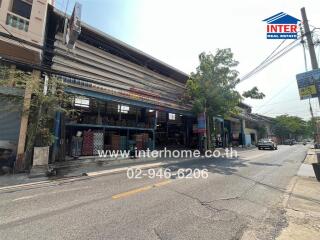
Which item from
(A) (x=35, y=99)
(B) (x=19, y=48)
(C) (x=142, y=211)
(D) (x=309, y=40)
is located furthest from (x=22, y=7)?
(D) (x=309, y=40)

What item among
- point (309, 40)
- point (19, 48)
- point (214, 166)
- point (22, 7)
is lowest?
point (214, 166)

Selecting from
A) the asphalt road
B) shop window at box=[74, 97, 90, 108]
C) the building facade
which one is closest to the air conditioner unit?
the building facade

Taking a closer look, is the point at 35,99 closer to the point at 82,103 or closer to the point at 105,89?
the point at 105,89

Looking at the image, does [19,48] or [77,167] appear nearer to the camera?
[77,167]

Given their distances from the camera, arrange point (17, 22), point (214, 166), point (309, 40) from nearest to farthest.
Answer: point (309, 40) < point (17, 22) < point (214, 166)

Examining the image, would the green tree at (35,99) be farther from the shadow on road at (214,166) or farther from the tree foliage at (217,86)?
the tree foliage at (217,86)

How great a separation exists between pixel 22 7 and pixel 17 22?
1.37 m

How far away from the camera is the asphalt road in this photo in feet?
12.5

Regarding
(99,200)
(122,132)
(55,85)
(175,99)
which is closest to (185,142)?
(175,99)

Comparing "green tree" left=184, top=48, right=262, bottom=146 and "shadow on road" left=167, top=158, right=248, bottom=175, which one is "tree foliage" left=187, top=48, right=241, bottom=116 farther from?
"shadow on road" left=167, top=158, right=248, bottom=175

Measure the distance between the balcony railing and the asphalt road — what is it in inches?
399

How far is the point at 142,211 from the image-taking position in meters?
4.89

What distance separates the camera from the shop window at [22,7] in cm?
1193

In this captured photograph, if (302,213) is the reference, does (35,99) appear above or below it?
above
